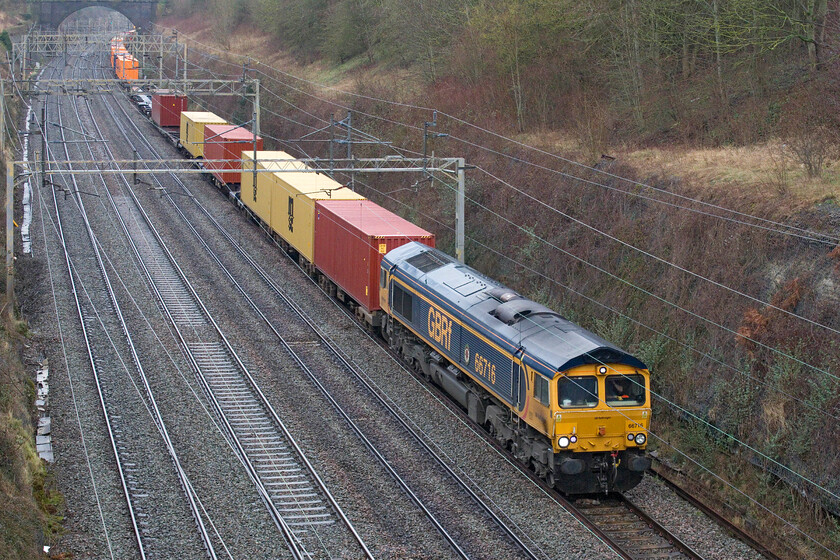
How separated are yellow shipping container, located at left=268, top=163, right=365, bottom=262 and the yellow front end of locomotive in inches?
603

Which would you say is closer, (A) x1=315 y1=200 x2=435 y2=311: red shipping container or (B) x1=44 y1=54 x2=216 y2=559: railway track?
(B) x1=44 y1=54 x2=216 y2=559: railway track

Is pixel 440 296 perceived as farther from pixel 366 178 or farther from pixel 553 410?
pixel 366 178

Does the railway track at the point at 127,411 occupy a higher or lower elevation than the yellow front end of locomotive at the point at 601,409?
lower

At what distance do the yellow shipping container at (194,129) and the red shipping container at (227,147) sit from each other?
1.37 metres

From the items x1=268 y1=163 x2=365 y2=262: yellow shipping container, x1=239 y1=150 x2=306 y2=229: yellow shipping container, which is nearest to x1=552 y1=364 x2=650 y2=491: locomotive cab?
x1=268 y1=163 x2=365 y2=262: yellow shipping container

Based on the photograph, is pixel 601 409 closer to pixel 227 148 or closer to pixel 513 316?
pixel 513 316

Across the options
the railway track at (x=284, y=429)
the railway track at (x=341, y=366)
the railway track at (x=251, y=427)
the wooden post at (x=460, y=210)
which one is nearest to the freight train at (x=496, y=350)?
the railway track at (x=284, y=429)

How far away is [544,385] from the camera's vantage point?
1556 cm

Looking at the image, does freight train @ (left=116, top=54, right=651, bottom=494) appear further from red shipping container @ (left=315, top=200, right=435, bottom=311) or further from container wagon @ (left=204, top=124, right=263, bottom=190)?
container wagon @ (left=204, top=124, right=263, bottom=190)

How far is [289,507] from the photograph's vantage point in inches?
622

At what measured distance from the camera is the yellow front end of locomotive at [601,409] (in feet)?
50.5

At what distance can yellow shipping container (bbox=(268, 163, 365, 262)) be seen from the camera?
97.4ft

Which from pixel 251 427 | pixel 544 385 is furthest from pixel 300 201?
pixel 544 385

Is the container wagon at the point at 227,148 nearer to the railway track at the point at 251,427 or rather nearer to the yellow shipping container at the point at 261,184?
the yellow shipping container at the point at 261,184
